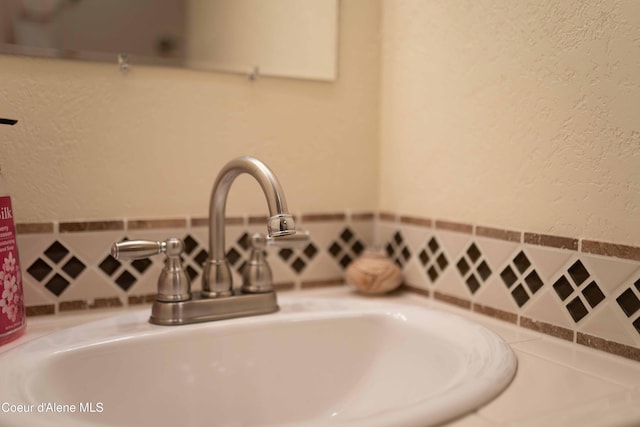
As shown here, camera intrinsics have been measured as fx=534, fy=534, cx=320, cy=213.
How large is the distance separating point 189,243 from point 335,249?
288 millimetres

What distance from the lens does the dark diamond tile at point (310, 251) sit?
1.02 metres

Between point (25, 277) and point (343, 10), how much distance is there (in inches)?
28.9

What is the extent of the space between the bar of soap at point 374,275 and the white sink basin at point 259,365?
86mm

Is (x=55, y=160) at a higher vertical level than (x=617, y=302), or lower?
higher

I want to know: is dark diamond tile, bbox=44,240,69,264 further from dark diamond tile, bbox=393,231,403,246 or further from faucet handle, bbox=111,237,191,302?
dark diamond tile, bbox=393,231,403,246

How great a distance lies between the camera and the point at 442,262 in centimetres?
93

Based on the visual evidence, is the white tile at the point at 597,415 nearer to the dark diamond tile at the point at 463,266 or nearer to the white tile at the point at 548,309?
the white tile at the point at 548,309

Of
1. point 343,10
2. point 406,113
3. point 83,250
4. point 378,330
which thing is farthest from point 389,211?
point 83,250

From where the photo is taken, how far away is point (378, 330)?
84cm

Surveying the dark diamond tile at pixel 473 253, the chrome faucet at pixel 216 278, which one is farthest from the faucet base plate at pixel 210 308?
the dark diamond tile at pixel 473 253

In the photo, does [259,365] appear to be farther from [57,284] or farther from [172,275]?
[57,284]

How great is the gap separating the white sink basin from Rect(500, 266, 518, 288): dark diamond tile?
0.32 feet

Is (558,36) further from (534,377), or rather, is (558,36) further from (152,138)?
(152,138)

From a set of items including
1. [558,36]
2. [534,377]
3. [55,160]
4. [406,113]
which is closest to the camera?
[534,377]
